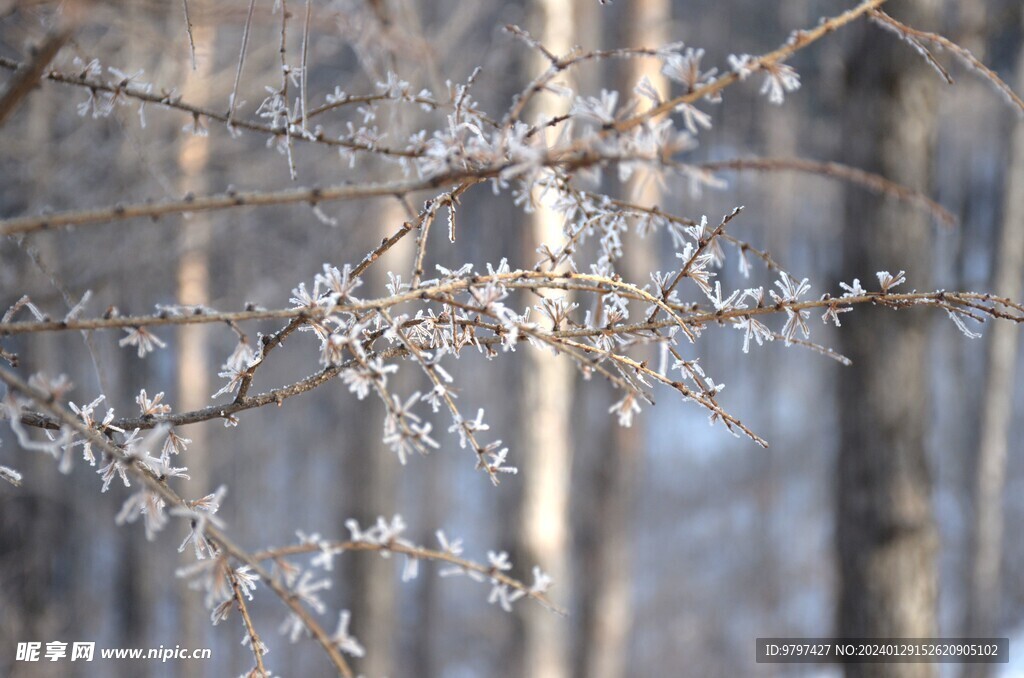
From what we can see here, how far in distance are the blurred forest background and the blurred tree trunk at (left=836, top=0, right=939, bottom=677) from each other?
1cm

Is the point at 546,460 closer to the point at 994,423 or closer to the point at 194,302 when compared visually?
the point at 194,302

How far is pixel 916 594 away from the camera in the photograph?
3.26 metres

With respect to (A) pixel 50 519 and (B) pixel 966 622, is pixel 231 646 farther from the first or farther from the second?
(B) pixel 966 622

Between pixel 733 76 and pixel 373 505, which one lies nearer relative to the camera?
pixel 733 76

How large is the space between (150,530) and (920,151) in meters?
3.33

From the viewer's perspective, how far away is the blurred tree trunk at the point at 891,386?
128 inches

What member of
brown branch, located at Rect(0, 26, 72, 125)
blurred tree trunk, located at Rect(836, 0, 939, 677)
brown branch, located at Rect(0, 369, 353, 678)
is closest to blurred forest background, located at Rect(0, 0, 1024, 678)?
blurred tree trunk, located at Rect(836, 0, 939, 677)

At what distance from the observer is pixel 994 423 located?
6.64m

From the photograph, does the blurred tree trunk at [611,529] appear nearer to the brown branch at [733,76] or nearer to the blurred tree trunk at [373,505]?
the blurred tree trunk at [373,505]

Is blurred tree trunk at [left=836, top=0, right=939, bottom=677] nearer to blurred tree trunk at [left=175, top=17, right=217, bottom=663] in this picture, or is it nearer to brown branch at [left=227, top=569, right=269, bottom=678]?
brown branch at [left=227, top=569, right=269, bottom=678]

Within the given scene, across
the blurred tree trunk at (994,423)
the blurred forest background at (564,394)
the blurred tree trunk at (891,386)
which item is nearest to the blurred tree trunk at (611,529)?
the blurred forest background at (564,394)

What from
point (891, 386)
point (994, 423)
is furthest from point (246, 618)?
point (994, 423)

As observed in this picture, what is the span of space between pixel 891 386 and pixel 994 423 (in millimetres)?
4117

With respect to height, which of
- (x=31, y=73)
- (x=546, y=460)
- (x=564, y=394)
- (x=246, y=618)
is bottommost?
(x=246, y=618)
